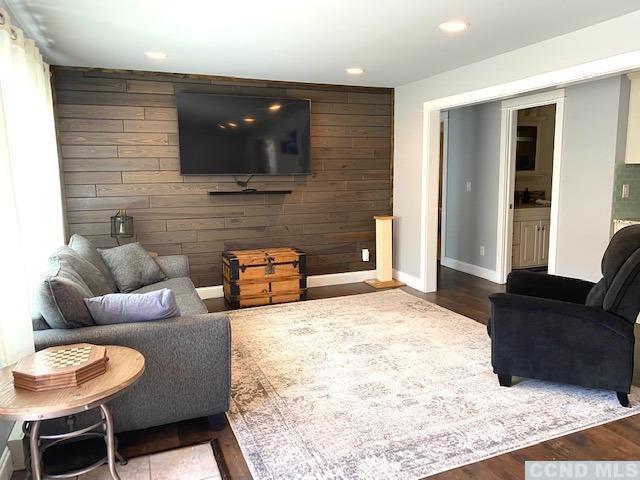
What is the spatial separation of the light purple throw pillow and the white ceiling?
1.71 m

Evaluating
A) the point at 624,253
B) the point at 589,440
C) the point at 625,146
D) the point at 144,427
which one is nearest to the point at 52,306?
the point at 144,427

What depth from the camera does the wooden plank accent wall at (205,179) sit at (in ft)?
14.7

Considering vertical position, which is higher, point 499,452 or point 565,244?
point 565,244

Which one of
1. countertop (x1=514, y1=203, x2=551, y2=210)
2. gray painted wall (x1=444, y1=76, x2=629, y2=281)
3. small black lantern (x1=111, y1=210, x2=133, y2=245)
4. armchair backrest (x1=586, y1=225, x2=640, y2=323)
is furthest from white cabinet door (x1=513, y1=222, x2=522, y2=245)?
small black lantern (x1=111, y1=210, x2=133, y2=245)

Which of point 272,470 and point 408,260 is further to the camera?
point 408,260

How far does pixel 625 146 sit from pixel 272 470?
4.08m

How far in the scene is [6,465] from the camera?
2.05m

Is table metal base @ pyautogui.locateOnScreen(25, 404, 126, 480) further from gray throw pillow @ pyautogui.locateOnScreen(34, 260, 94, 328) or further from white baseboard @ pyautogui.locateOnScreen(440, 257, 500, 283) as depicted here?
white baseboard @ pyautogui.locateOnScreen(440, 257, 500, 283)

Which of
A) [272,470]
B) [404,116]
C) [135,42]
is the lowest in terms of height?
[272,470]

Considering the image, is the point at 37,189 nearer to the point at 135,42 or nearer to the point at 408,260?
the point at 135,42

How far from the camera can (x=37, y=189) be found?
3.15 metres

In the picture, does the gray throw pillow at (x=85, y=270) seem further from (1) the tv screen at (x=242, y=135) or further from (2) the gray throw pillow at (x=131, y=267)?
(1) the tv screen at (x=242, y=135)

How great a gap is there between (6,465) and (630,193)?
4.99 m

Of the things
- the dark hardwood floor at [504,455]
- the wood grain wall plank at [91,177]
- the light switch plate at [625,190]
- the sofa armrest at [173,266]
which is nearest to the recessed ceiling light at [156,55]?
the wood grain wall plank at [91,177]
